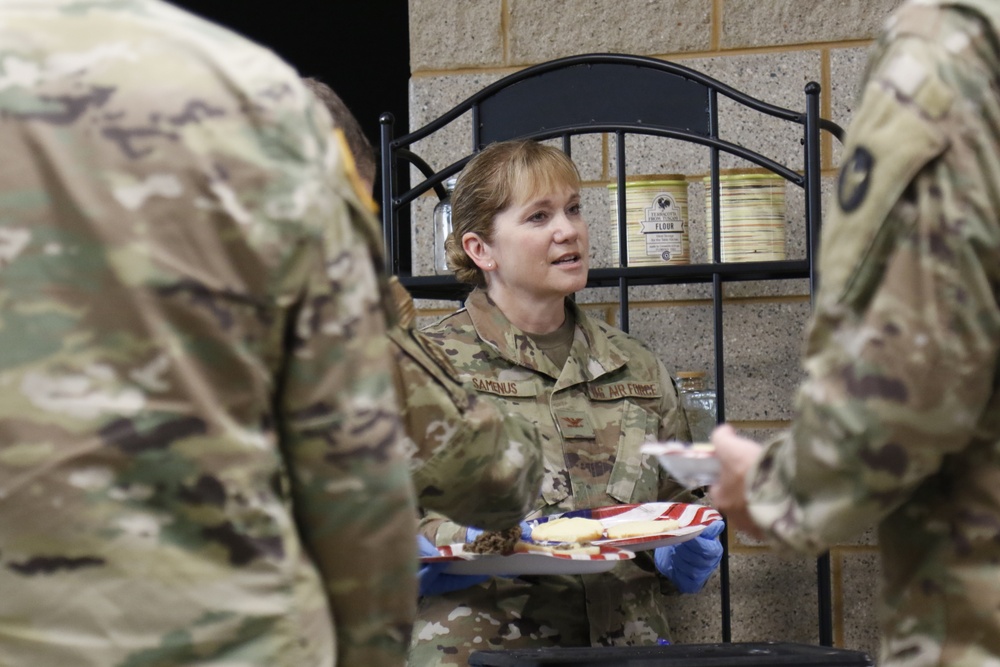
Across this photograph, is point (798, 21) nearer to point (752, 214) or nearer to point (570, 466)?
point (752, 214)

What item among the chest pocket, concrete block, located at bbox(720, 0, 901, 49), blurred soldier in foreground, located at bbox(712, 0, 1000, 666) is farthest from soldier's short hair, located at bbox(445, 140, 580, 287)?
blurred soldier in foreground, located at bbox(712, 0, 1000, 666)

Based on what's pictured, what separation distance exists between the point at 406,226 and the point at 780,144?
1.71 meters

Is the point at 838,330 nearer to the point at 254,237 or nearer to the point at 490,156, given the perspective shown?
the point at 254,237

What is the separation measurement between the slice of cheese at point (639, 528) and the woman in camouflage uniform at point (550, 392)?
0.25 metres

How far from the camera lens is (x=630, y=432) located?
2.60 m

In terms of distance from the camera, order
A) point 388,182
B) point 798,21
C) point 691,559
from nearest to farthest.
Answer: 1. point 691,559
2. point 388,182
3. point 798,21

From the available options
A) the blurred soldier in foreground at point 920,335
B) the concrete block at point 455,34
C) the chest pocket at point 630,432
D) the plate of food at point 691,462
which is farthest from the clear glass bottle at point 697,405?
the blurred soldier in foreground at point 920,335

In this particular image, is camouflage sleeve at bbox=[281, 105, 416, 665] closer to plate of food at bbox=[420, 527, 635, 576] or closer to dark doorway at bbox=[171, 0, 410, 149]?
plate of food at bbox=[420, 527, 635, 576]

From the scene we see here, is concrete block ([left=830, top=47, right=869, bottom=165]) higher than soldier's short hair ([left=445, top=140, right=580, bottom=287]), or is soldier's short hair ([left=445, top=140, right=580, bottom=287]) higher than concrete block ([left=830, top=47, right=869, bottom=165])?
concrete block ([left=830, top=47, right=869, bottom=165])

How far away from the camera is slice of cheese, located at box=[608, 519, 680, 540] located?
2.14m

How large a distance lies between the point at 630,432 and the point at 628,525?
417 mm

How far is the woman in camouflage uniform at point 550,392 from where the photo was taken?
2.46m

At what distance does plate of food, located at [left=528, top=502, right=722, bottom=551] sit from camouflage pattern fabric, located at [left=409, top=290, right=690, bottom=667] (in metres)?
0.16

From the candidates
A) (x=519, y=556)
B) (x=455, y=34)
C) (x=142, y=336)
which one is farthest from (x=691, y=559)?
(x=142, y=336)
